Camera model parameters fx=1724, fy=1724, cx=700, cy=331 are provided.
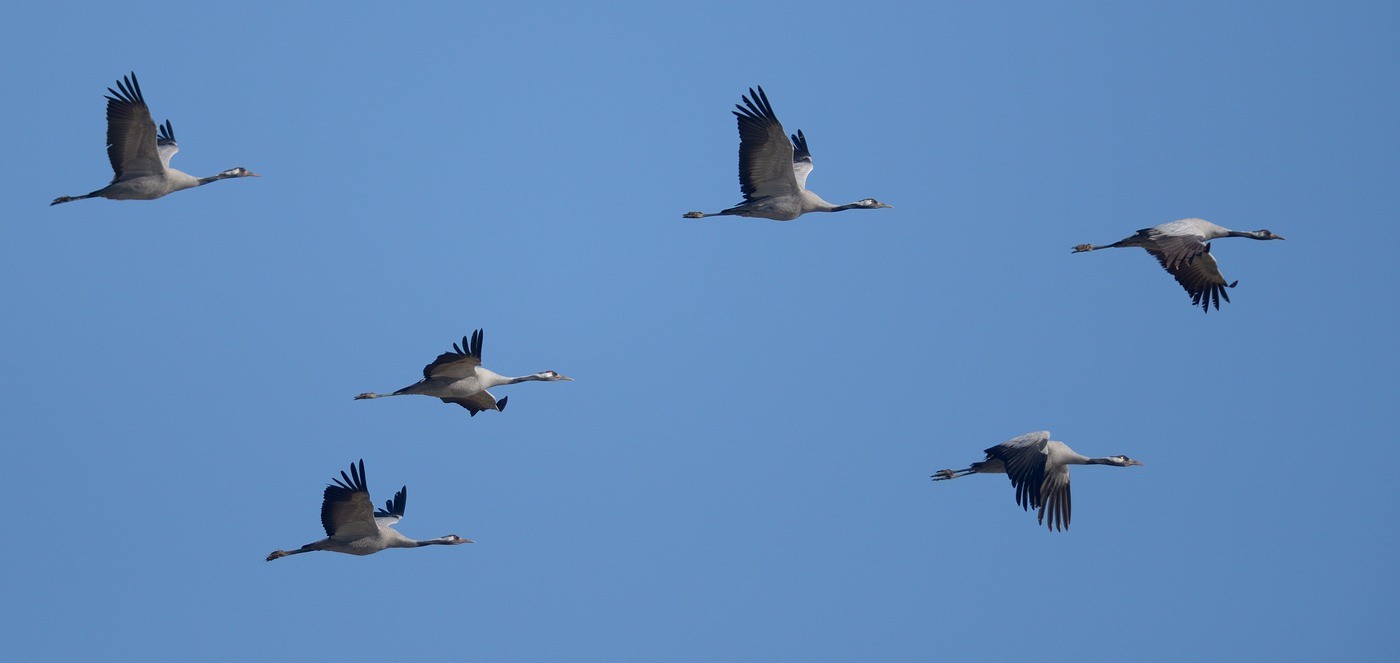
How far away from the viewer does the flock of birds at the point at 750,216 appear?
22031mm

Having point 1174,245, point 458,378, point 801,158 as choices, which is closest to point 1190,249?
point 1174,245

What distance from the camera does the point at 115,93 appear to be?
2389 centimetres

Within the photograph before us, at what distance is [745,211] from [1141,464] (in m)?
6.70

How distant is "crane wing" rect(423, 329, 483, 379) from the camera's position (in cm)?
2288

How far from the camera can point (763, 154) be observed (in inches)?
939

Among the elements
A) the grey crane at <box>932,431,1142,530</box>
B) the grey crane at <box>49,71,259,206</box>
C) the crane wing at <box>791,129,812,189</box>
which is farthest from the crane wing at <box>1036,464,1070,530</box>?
the grey crane at <box>49,71,259,206</box>

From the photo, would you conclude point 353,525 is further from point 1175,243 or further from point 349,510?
point 1175,243

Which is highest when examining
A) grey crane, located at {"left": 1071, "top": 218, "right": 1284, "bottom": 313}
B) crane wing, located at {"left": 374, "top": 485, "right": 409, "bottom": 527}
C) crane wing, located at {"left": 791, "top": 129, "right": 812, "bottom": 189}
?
crane wing, located at {"left": 791, "top": 129, "right": 812, "bottom": 189}

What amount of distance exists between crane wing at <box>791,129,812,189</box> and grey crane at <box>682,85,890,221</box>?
4.84 feet

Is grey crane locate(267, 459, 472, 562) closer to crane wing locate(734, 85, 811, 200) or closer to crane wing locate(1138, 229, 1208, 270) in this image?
crane wing locate(734, 85, 811, 200)

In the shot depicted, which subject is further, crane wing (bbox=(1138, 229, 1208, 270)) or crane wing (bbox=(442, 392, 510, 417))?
crane wing (bbox=(442, 392, 510, 417))

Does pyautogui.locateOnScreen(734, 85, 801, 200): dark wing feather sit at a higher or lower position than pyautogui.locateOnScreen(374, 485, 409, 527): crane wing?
higher

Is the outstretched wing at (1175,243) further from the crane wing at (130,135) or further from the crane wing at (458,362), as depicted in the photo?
the crane wing at (130,135)

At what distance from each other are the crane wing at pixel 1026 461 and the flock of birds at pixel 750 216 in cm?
1
